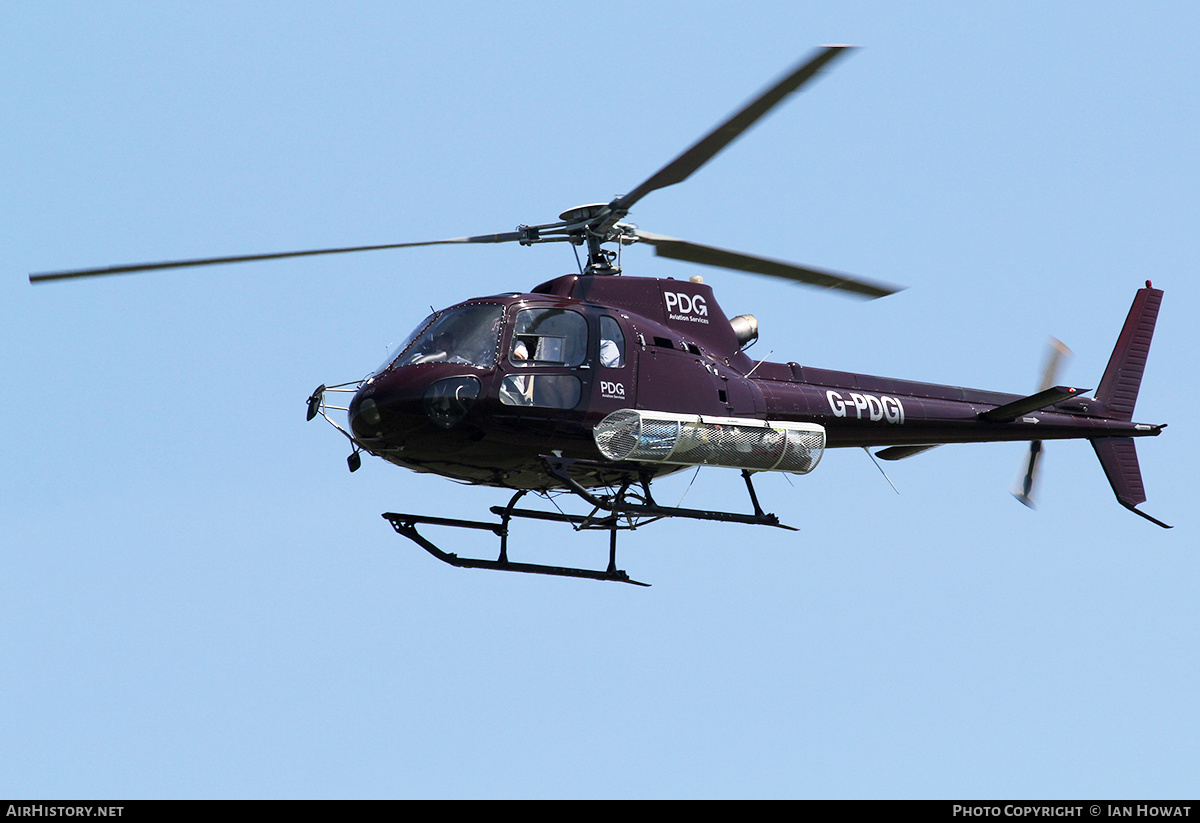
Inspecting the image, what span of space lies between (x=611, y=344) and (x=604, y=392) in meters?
0.63

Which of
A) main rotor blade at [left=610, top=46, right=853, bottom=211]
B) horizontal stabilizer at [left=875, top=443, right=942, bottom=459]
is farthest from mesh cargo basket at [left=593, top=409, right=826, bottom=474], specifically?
horizontal stabilizer at [left=875, top=443, right=942, bottom=459]

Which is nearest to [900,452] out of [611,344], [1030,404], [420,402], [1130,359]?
[1030,404]

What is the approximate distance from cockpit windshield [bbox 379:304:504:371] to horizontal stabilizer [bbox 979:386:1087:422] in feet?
25.9

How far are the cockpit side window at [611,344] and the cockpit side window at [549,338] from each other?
0.84 ft

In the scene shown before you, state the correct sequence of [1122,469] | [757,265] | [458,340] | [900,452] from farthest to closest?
[1122,469]
[900,452]
[757,265]
[458,340]

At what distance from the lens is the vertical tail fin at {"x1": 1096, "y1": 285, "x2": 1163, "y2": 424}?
2355cm

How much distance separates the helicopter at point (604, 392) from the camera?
56.3ft

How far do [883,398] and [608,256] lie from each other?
14.4 feet

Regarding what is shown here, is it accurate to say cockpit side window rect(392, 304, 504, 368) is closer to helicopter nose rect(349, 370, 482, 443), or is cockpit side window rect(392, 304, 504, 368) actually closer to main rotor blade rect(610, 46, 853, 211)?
helicopter nose rect(349, 370, 482, 443)

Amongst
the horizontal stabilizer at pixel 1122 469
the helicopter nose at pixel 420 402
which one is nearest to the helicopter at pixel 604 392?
the helicopter nose at pixel 420 402

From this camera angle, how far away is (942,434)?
21438 mm

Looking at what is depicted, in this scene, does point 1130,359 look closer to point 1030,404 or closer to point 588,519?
point 1030,404

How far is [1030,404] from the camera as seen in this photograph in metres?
21.4
